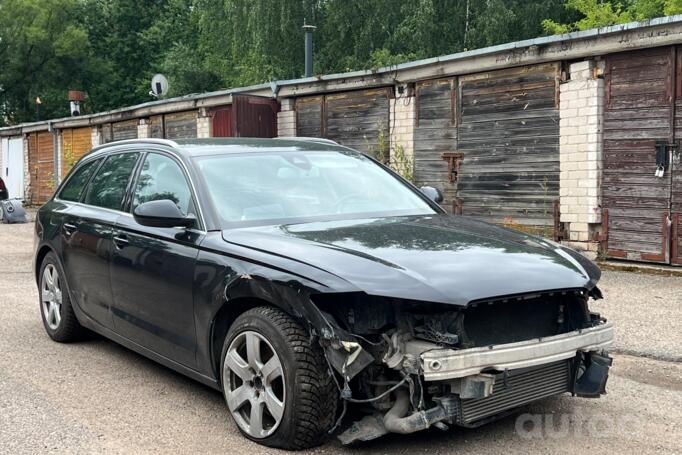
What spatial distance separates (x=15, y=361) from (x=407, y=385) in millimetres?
3555

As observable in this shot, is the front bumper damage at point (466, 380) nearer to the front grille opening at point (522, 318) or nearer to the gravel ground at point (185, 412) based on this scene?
the front grille opening at point (522, 318)

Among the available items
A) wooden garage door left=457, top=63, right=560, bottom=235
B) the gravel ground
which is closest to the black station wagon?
the gravel ground

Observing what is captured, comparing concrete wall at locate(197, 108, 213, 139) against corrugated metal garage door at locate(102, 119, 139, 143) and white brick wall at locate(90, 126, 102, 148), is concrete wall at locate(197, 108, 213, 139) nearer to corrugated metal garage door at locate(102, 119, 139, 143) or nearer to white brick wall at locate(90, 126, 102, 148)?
corrugated metal garage door at locate(102, 119, 139, 143)

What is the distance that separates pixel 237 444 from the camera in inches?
153

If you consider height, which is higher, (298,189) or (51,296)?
(298,189)

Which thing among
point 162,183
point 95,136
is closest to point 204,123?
point 95,136

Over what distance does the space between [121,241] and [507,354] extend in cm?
276

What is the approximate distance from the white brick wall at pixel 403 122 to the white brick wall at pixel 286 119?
9.57 feet

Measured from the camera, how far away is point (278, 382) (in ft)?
12.3

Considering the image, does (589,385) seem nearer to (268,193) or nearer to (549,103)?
(268,193)

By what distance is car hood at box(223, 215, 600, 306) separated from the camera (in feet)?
11.1

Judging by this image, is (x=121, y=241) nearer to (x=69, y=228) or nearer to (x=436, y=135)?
(x=69, y=228)

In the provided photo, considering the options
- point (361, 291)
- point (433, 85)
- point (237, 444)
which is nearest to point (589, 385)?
point (361, 291)

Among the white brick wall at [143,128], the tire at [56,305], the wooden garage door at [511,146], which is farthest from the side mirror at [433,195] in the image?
the white brick wall at [143,128]
